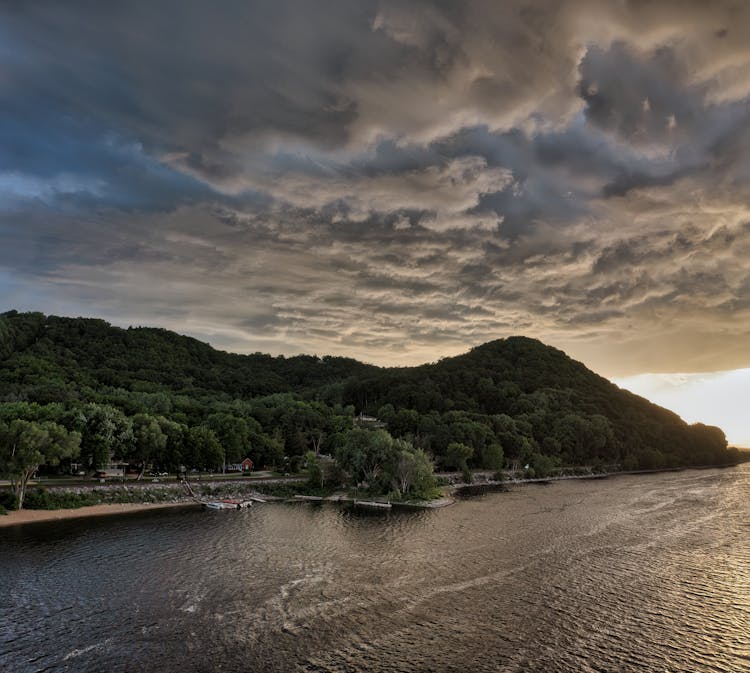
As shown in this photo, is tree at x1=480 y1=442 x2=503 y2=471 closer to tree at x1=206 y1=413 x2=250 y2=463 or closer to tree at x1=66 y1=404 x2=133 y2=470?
tree at x1=206 y1=413 x2=250 y2=463

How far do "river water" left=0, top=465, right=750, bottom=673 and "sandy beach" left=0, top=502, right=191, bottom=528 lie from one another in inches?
201

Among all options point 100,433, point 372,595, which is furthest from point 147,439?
point 372,595

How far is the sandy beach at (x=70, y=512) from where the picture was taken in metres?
82.4

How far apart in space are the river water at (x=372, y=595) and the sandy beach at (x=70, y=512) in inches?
201

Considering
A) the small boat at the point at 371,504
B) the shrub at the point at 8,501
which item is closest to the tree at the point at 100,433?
the shrub at the point at 8,501

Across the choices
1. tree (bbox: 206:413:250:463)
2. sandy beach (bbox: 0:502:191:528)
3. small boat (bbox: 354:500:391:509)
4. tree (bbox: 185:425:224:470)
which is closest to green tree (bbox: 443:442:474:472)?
small boat (bbox: 354:500:391:509)

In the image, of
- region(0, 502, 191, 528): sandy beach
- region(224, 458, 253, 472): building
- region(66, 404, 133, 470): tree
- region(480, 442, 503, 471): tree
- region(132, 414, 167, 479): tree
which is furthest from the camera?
region(480, 442, 503, 471): tree

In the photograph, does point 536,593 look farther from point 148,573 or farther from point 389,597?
A: point 148,573

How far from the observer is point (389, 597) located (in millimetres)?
52031

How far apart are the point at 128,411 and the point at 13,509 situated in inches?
2651

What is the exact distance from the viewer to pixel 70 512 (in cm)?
9050

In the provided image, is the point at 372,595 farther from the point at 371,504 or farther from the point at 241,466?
the point at 241,466

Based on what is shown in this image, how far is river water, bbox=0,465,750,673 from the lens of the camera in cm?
3934

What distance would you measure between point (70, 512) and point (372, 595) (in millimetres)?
66477
